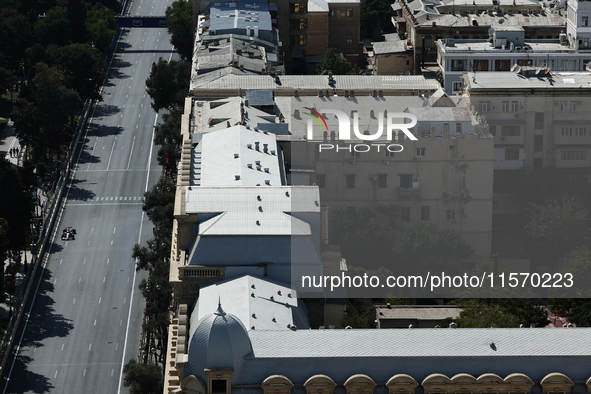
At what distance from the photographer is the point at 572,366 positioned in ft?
458

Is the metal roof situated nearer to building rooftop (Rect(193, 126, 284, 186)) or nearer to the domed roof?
building rooftop (Rect(193, 126, 284, 186))

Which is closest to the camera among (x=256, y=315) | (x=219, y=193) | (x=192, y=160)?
(x=256, y=315)

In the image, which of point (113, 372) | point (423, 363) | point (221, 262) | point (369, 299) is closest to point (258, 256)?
point (221, 262)

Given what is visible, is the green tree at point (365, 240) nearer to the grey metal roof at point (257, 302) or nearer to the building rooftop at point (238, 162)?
the building rooftop at point (238, 162)

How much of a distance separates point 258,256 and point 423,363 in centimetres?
3024

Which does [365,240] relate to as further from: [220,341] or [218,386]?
[220,341]

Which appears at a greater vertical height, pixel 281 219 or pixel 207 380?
pixel 281 219

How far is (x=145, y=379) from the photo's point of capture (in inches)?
7092

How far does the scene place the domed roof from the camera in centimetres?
13675

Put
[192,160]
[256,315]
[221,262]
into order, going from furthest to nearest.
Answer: [192,160], [221,262], [256,315]

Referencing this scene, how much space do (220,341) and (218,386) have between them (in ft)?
14.8

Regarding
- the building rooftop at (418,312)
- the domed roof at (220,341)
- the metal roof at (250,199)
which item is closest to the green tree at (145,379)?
the metal roof at (250,199)

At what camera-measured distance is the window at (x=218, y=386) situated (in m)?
138

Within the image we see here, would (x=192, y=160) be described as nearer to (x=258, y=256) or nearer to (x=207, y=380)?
(x=258, y=256)
